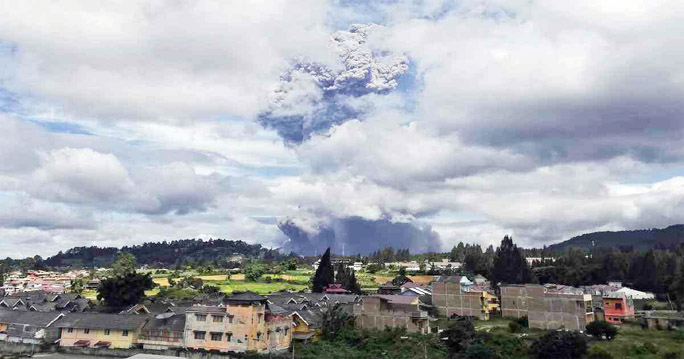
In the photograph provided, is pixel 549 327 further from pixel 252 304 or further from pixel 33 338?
pixel 33 338

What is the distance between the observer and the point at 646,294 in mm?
103812

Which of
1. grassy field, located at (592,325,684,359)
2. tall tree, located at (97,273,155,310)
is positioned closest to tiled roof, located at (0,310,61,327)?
tall tree, located at (97,273,155,310)

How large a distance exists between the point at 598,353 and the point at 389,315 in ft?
84.3

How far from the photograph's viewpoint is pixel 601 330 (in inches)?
2357

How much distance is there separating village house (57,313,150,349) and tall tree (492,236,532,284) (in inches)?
3178

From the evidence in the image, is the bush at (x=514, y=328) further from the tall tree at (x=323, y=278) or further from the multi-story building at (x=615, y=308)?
the tall tree at (x=323, y=278)

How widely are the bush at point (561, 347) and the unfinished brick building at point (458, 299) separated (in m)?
25.9

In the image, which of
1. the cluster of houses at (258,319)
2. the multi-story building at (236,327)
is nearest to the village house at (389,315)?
the cluster of houses at (258,319)

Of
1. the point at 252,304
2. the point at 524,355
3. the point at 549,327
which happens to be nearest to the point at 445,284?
the point at 549,327

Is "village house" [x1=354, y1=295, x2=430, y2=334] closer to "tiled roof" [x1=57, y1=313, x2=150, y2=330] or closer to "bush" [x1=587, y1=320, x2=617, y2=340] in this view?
"bush" [x1=587, y1=320, x2=617, y2=340]

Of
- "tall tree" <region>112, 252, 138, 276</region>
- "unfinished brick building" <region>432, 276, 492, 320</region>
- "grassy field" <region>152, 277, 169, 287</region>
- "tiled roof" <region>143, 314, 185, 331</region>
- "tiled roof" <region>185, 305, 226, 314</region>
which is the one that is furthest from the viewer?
"grassy field" <region>152, 277, 169, 287</region>

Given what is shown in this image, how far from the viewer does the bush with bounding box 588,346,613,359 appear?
51469 millimetres

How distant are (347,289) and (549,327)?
50060mm

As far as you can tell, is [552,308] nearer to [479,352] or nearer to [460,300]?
[460,300]
